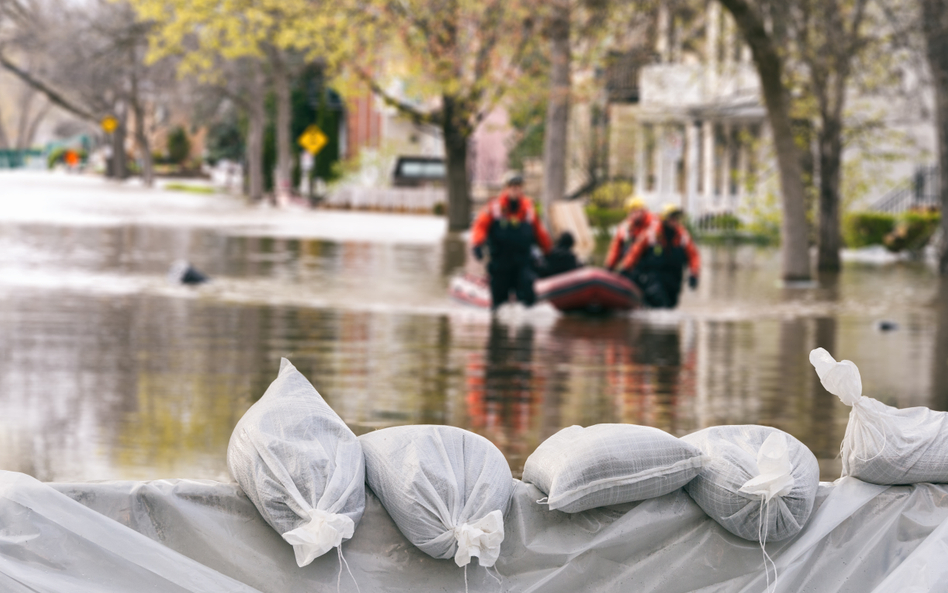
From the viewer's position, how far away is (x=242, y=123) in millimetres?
59000

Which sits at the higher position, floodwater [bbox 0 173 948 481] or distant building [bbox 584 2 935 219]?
distant building [bbox 584 2 935 219]

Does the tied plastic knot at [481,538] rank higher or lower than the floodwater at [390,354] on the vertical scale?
higher

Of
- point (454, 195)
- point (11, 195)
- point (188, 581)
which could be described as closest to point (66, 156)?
point (11, 195)

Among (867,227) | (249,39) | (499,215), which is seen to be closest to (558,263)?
(499,215)

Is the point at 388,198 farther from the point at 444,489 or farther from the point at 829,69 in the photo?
the point at 444,489

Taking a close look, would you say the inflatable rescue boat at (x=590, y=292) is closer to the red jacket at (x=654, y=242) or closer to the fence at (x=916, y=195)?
the red jacket at (x=654, y=242)

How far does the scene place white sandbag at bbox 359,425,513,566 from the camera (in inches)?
132

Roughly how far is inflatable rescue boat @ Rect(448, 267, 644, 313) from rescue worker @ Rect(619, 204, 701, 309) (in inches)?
8.2

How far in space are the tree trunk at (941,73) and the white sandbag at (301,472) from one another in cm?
1829

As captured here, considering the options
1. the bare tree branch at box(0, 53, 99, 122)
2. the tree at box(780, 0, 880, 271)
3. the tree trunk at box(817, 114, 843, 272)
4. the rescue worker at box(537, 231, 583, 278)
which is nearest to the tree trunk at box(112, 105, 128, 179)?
the bare tree branch at box(0, 53, 99, 122)

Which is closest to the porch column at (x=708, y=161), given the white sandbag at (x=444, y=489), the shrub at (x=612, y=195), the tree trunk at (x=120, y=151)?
the shrub at (x=612, y=195)

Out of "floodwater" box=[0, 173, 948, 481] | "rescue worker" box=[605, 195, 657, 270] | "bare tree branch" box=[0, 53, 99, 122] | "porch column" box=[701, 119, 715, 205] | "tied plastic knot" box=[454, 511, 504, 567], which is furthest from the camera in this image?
"bare tree branch" box=[0, 53, 99, 122]

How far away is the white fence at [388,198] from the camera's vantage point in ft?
154

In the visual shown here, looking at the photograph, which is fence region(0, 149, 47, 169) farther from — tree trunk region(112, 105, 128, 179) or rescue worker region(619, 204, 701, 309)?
rescue worker region(619, 204, 701, 309)
